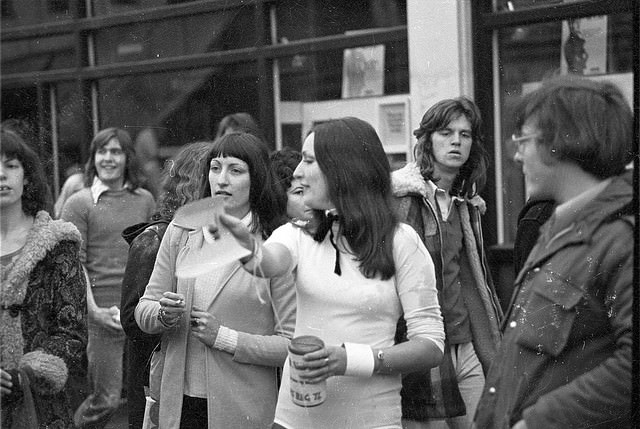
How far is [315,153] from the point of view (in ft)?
9.89

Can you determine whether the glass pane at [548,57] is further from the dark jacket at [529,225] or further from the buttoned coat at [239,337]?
the buttoned coat at [239,337]

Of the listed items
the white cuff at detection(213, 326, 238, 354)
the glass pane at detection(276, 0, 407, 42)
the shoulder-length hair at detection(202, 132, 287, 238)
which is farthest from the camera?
the glass pane at detection(276, 0, 407, 42)

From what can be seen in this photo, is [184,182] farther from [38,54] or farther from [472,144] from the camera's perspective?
[38,54]

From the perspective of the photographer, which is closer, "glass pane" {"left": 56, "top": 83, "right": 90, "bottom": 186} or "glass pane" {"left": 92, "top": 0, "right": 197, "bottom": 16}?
"glass pane" {"left": 92, "top": 0, "right": 197, "bottom": 16}

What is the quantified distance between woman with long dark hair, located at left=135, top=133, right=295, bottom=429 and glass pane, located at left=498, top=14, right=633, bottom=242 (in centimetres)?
143

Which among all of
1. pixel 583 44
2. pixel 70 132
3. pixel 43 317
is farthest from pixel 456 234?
pixel 70 132

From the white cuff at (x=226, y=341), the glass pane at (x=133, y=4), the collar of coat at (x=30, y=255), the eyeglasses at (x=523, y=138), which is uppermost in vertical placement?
the glass pane at (x=133, y=4)

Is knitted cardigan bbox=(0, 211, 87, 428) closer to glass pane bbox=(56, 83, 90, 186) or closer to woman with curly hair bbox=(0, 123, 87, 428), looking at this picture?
woman with curly hair bbox=(0, 123, 87, 428)

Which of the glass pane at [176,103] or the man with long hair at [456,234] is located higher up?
the glass pane at [176,103]

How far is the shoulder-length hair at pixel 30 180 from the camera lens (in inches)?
159

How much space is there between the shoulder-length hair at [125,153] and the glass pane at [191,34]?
58 cm

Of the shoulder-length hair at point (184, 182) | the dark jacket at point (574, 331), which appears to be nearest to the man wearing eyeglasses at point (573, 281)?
the dark jacket at point (574, 331)

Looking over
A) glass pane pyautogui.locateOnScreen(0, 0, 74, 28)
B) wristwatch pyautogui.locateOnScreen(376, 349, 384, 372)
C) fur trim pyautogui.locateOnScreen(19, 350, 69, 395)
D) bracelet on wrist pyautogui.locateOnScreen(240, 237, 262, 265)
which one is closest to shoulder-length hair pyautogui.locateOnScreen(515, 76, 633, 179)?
wristwatch pyautogui.locateOnScreen(376, 349, 384, 372)

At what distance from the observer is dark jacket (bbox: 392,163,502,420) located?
3.78 m
